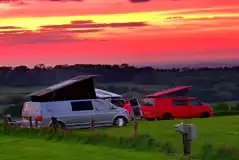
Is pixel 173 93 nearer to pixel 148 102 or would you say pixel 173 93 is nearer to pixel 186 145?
pixel 148 102

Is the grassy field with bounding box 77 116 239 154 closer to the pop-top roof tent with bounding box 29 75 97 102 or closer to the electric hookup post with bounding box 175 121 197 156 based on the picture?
the electric hookup post with bounding box 175 121 197 156

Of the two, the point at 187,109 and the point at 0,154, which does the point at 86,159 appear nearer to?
the point at 0,154

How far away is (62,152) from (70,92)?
13.4 metres

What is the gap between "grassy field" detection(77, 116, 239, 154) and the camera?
70.8 feet

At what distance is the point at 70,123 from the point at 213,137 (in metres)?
9.04

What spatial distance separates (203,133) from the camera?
2544 cm

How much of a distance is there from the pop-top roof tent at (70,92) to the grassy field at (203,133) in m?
3.06

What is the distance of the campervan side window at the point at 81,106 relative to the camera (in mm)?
31266

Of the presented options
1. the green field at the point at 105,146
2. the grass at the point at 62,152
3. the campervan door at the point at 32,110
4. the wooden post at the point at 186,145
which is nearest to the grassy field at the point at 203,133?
the green field at the point at 105,146

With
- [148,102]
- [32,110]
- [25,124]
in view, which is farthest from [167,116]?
[25,124]

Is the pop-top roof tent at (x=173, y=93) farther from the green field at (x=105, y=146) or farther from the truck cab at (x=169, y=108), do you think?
the green field at (x=105, y=146)

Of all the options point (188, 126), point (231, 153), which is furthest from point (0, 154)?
point (231, 153)

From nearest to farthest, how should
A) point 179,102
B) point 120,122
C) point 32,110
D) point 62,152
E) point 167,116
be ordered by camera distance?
1. point 62,152
2. point 32,110
3. point 120,122
4. point 167,116
5. point 179,102

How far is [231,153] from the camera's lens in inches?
696
